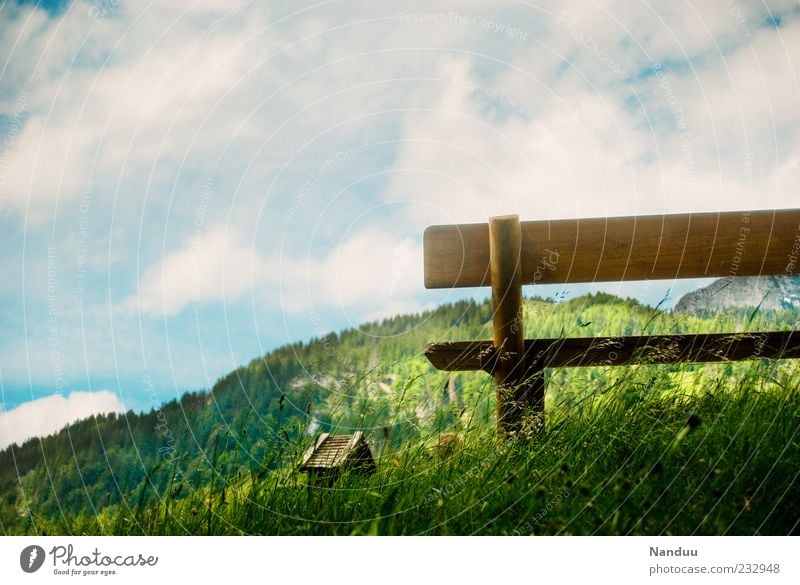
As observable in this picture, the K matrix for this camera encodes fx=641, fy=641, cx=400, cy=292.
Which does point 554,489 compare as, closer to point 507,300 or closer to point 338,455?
point 338,455

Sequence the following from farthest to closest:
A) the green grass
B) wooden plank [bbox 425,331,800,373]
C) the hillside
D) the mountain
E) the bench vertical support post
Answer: the mountain < the bench vertical support post < wooden plank [bbox 425,331,800,373] < the hillside < the green grass

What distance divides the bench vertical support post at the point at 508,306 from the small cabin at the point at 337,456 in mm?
997

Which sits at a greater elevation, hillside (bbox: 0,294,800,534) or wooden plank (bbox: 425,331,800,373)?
wooden plank (bbox: 425,331,800,373)

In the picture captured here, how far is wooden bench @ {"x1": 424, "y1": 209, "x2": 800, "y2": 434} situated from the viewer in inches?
149

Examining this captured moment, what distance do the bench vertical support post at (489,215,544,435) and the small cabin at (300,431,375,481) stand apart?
3.27ft

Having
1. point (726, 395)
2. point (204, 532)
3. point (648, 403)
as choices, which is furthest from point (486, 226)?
point (204, 532)

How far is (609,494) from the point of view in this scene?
8.95ft

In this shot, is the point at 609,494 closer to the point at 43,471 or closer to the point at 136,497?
the point at 136,497

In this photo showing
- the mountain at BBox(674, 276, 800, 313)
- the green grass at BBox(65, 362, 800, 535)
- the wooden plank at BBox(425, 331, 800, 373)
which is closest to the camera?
the green grass at BBox(65, 362, 800, 535)

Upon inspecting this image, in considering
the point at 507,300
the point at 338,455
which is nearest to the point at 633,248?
the point at 507,300

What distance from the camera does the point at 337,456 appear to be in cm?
293

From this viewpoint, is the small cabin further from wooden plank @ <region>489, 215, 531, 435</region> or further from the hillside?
wooden plank @ <region>489, 215, 531, 435</region>

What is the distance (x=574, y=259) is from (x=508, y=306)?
48 centimetres
